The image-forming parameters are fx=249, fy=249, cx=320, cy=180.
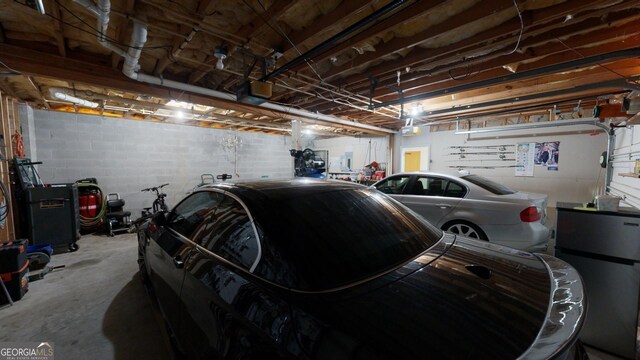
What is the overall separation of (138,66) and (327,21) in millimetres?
2478

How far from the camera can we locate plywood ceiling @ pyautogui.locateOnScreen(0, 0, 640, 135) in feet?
7.22

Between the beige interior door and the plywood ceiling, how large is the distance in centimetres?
410

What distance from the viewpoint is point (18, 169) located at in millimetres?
3908

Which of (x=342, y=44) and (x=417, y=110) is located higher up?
(x=342, y=44)

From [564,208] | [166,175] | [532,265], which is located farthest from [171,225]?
[166,175]

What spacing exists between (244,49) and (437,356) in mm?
3149

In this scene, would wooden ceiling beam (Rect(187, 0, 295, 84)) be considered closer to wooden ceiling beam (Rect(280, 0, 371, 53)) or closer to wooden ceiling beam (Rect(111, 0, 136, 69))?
wooden ceiling beam (Rect(280, 0, 371, 53))

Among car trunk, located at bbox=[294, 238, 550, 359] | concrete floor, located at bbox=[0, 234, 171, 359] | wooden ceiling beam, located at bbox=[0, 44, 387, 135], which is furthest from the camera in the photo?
wooden ceiling beam, located at bbox=[0, 44, 387, 135]

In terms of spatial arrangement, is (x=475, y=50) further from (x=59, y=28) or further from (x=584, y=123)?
(x=584, y=123)

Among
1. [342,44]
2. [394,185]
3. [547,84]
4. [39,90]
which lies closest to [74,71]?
[39,90]

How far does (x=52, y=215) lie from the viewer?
4031mm

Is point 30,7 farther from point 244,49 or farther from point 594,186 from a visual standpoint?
point 594,186

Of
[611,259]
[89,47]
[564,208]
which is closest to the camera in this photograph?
[611,259]

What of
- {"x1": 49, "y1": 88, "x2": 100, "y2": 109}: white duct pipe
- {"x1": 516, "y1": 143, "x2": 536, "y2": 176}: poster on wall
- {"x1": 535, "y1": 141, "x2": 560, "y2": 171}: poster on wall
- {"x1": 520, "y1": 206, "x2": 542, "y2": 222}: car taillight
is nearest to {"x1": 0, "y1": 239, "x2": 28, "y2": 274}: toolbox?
{"x1": 49, "y1": 88, "x2": 100, "y2": 109}: white duct pipe
